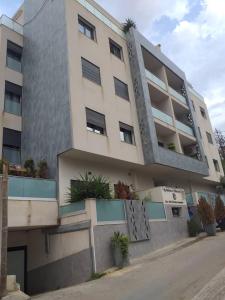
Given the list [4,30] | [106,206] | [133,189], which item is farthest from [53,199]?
[4,30]

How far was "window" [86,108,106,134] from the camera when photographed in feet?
56.7

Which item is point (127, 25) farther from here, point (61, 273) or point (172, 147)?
point (61, 273)

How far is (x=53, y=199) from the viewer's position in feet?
49.8

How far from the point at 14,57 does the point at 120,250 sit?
595 inches

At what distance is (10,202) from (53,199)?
2.35m

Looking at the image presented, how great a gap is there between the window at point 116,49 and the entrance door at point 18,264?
14.7 m

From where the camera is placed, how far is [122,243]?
13.2 metres

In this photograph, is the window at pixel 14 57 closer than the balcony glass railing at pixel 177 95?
Yes

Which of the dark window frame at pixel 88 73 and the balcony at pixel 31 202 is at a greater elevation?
the dark window frame at pixel 88 73

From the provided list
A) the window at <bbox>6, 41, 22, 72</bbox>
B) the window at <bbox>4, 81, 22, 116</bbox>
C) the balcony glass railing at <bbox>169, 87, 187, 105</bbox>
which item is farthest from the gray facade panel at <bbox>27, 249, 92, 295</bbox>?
the balcony glass railing at <bbox>169, 87, 187, 105</bbox>

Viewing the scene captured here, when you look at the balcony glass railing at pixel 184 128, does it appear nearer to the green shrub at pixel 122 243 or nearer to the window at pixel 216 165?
the window at pixel 216 165

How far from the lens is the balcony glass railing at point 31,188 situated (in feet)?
45.0

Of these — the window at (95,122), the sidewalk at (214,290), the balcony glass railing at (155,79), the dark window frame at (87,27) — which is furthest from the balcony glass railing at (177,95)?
the sidewalk at (214,290)

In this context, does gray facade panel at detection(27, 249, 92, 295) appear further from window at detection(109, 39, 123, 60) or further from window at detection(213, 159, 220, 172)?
window at detection(213, 159, 220, 172)
